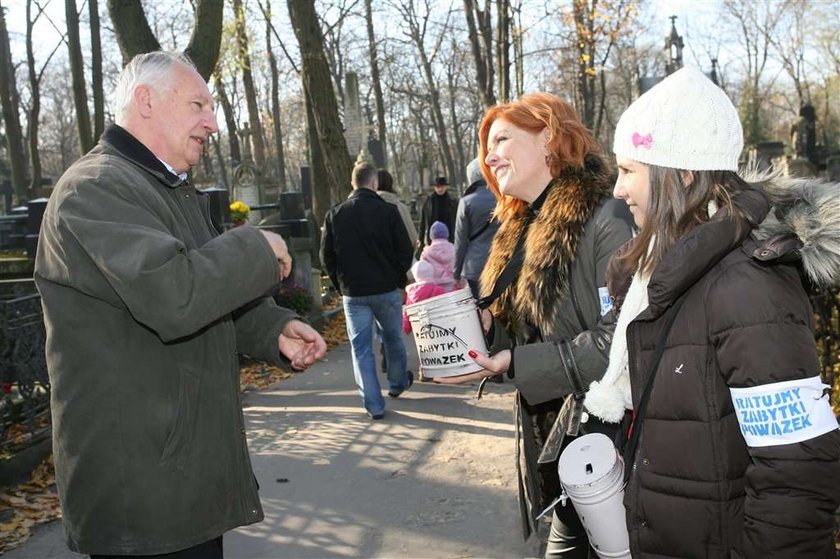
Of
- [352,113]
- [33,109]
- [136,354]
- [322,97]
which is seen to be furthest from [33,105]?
[136,354]

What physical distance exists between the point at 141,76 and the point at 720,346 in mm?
1924

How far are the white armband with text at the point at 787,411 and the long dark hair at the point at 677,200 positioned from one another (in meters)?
0.47

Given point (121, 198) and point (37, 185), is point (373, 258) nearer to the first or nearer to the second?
point (121, 198)

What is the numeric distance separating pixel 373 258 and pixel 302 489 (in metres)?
2.47

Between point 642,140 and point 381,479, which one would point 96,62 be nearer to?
point 381,479

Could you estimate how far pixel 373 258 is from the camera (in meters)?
7.21

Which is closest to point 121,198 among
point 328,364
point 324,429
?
point 324,429

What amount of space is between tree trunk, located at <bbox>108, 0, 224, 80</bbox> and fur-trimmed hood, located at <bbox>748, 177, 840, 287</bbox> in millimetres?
7607

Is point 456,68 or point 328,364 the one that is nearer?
point 328,364

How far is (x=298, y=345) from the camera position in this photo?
289cm

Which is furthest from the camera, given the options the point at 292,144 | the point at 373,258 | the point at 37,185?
the point at 292,144

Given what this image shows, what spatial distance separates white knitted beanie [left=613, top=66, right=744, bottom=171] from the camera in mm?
2158

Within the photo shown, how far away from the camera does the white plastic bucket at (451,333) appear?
300 centimetres

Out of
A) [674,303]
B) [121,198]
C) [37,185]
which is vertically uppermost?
[37,185]
